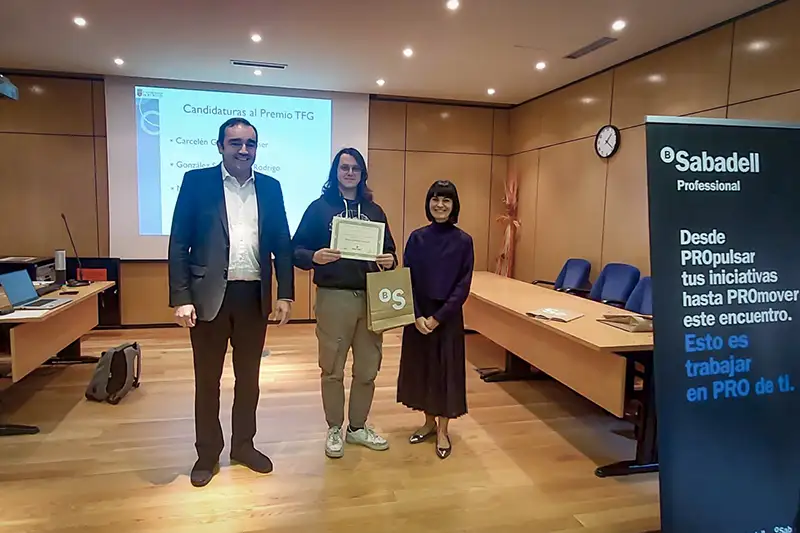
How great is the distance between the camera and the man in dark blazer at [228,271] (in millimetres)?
2438

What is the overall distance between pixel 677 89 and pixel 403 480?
3557 millimetres

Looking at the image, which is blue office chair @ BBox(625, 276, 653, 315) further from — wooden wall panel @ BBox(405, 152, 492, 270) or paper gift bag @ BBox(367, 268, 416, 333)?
wooden wall panel @ BBox(405, 152, 492, 270)

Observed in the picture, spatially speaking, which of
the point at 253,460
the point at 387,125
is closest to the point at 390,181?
the point at 387,125

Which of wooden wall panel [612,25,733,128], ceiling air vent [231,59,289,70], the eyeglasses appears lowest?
the eyeglasses

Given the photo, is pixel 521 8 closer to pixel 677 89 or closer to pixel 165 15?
pixel 677 89

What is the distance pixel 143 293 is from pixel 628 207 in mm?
5090

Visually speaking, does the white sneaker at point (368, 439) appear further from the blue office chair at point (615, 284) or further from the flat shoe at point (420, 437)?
the blue office chair at point (615, 284)

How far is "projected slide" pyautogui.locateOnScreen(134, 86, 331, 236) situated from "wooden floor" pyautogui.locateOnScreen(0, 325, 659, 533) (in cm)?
245

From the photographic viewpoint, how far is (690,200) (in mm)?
1690

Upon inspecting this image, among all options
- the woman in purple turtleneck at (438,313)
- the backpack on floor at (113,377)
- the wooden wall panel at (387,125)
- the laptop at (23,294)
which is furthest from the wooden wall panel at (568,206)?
the laptop at (23,294)

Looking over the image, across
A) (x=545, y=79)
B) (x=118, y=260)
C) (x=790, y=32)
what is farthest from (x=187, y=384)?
(x=790, y=32)

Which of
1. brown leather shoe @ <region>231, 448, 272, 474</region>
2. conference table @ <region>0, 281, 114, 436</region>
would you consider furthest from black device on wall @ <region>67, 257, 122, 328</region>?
brown leather shoe @ <region>231, 448, 272, 474</region>

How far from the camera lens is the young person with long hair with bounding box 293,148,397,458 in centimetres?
268

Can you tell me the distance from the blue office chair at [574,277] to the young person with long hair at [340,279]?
8.77 ft
